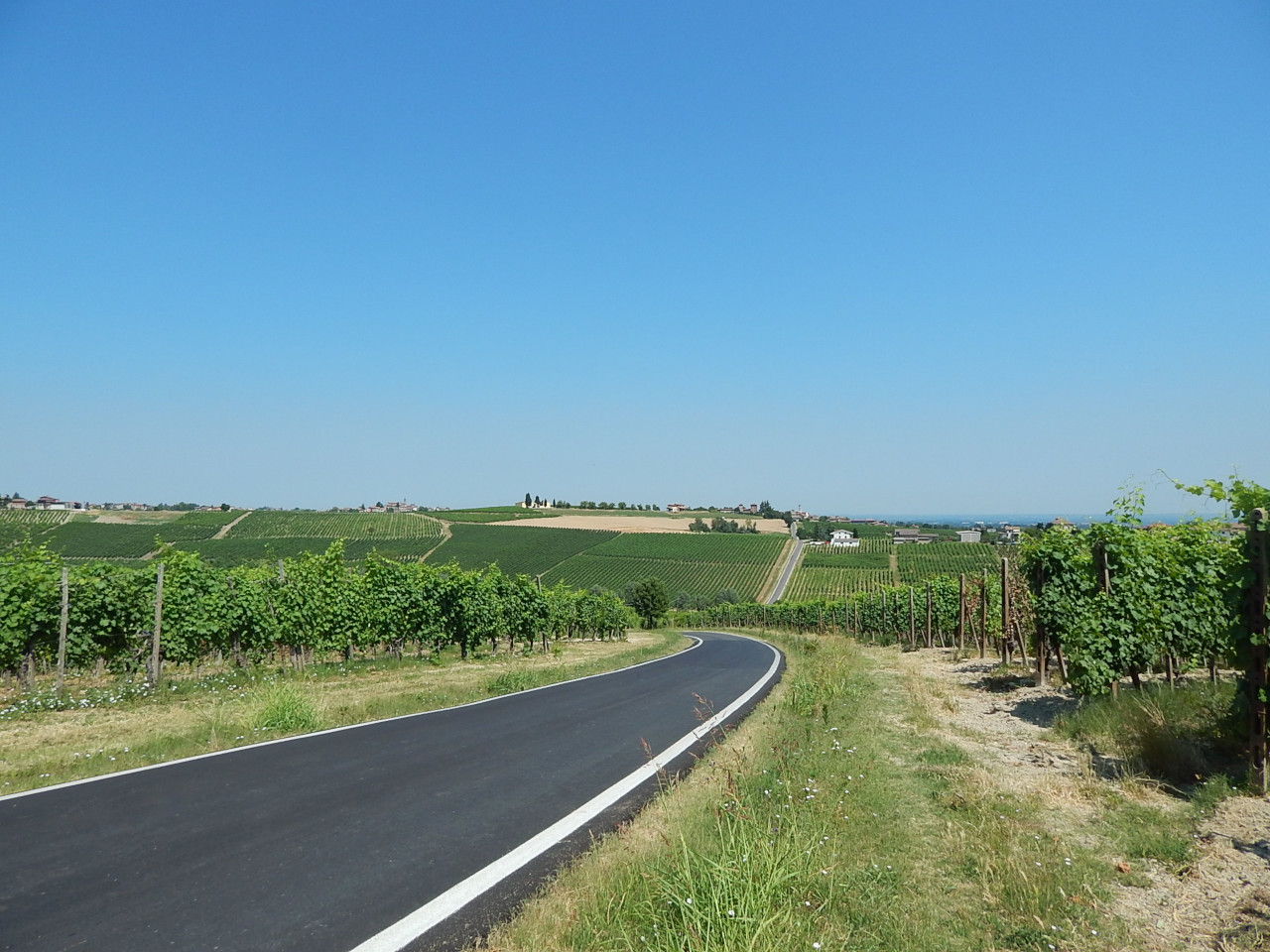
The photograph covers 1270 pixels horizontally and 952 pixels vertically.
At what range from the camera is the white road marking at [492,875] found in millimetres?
4074

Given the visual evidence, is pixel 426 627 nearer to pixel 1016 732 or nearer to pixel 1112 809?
pixel 1016 732

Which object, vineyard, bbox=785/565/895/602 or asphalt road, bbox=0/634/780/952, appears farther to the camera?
vineyard, bbox=785/565/895/602

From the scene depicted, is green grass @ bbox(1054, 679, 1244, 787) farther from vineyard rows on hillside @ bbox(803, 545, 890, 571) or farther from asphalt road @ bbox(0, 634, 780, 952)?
vineyard rows on hillside @ bbox(803, 545, 890, 571)

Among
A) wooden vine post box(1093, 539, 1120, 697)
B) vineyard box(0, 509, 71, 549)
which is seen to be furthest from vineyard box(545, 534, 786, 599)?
wooden vine post box(1093, 539, 1120, 697)

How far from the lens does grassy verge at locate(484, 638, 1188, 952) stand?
389cm

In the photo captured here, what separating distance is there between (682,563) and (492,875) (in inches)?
3996

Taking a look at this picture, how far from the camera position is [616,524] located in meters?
131

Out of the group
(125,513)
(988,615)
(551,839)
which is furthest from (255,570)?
(125,513)

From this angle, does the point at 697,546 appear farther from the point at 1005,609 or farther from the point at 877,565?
the point at 1005,609

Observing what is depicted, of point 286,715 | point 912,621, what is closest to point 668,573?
point 912,621

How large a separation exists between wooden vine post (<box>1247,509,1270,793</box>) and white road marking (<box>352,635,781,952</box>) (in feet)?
18.0

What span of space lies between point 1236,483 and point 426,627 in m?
20.7

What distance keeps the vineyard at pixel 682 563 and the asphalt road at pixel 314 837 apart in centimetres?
7745

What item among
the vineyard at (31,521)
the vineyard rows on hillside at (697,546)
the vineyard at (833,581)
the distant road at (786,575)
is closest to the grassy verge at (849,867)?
the distant road at (786,575)
